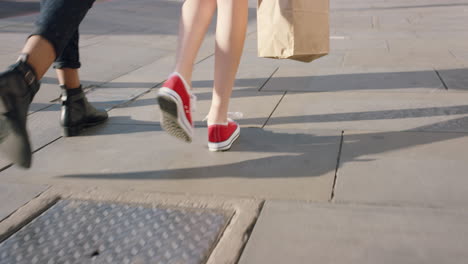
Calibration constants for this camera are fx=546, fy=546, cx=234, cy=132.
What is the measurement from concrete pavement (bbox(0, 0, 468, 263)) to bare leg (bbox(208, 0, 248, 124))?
249 millimetres

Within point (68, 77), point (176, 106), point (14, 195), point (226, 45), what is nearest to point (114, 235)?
point (14, 195)

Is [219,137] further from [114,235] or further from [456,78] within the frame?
[456,78]

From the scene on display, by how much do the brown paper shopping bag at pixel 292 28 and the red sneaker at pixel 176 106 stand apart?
41 cm

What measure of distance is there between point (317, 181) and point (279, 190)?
7.3 inches

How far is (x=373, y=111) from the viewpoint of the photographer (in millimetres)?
3254

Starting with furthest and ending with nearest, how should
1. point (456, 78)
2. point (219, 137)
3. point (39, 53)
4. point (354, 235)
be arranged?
point (456, 78) < point (219, 137) < point (39, 53) < point (354, 235)

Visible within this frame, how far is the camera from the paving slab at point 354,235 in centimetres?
168

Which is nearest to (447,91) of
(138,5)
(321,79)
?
(321,79)

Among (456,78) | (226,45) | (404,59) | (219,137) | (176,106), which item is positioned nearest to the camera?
(176,106)

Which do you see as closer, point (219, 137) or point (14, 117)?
point (14, 117)

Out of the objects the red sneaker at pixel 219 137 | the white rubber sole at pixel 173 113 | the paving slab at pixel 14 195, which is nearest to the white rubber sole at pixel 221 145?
the red sneaker at pixel 219 137

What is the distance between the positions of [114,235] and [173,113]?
2.21 ft

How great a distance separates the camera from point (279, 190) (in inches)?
86.0

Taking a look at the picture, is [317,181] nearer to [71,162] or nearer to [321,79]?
[71,162]
